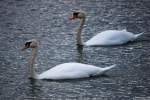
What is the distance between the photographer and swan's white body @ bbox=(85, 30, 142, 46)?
1888 cm

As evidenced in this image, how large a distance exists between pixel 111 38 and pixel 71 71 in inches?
116

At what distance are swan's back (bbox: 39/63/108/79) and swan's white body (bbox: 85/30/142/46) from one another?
8.21 feet

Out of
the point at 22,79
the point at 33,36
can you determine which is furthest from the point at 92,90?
the point at 33,36

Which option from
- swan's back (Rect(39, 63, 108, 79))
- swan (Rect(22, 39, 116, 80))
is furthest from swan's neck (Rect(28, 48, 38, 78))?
swan's back (Rect(39, 63, 108, 79))

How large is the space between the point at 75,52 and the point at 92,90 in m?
2.95

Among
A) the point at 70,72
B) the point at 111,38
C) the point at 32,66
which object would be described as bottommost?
the point at 70,72

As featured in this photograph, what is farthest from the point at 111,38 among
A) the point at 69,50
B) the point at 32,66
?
the point at 32,66

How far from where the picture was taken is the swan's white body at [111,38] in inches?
743

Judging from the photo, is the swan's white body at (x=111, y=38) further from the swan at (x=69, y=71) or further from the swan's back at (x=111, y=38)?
the swan at (x=69, y=71)

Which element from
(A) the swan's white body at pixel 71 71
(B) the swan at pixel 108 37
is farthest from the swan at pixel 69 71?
(B) the swan at pixel 108 37

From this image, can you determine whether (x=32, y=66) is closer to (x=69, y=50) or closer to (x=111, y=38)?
(x=69, y=50)

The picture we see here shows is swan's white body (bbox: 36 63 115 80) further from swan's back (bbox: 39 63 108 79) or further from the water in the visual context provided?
the water

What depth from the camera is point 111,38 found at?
62.4ft

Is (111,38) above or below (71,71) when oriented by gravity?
above
